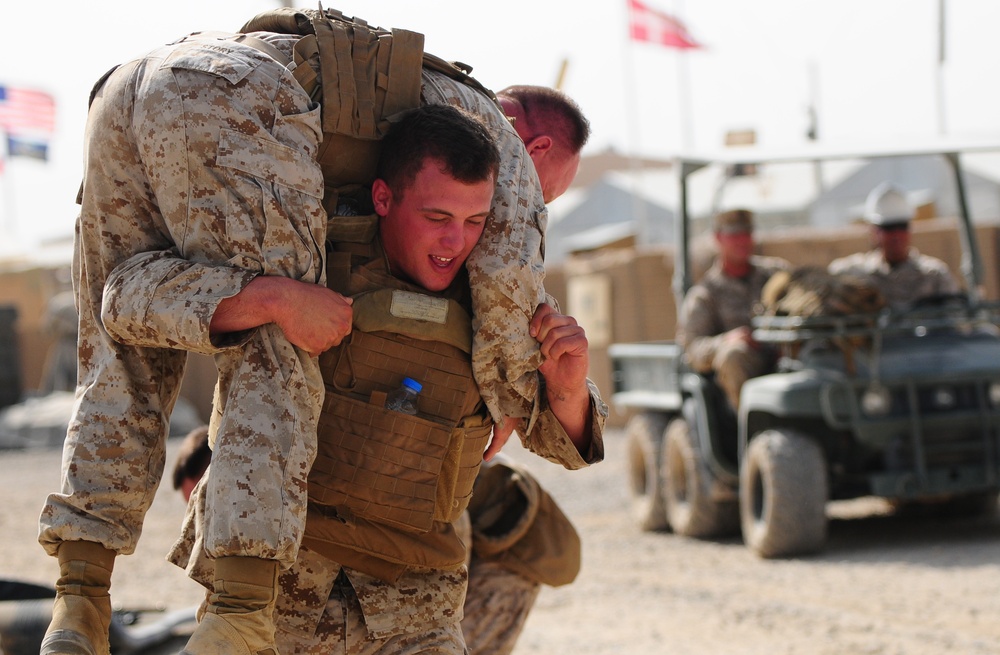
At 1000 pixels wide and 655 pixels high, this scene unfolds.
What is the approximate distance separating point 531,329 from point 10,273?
2372cm

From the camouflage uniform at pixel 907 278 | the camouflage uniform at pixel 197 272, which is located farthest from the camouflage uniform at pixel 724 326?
the camouflage uniform at pixel 197 272

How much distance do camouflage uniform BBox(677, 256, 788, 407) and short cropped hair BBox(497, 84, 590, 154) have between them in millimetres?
5088

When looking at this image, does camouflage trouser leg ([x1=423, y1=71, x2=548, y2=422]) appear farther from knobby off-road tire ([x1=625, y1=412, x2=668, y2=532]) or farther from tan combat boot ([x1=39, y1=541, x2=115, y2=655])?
knobby off-road tire ([x1=625, y1=412, x2=668, y2=532])

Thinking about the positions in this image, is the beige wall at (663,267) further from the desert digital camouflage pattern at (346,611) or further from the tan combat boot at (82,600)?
the tan combat boot at (82,600)

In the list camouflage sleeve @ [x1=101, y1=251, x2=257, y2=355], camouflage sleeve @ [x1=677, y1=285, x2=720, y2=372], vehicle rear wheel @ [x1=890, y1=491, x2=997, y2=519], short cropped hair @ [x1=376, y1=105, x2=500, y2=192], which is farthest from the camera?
vehicle rear wheel @ [x1=890, y1=491, x2=997, y2=519]

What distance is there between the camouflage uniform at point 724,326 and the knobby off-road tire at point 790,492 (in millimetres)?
598

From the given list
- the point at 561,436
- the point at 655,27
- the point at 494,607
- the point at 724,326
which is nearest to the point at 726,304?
the point at 724,326

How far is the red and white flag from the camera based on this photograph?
23812 mm

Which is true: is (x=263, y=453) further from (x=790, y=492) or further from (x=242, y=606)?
(x=790, y=492)

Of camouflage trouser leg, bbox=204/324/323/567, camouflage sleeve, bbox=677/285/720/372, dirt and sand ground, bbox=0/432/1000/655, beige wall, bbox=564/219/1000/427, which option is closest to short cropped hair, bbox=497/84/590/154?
camouflage trouser leg, bbox=204/324/323/567

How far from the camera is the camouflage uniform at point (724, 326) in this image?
8781mm

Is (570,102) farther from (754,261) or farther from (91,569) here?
(754,261)

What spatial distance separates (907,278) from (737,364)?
1.57 meters

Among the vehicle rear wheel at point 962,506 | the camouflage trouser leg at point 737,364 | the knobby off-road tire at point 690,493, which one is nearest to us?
the camouflage trouser leg at point 737,364
